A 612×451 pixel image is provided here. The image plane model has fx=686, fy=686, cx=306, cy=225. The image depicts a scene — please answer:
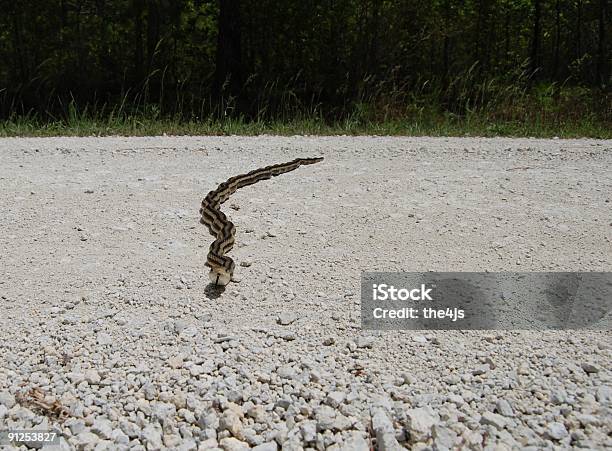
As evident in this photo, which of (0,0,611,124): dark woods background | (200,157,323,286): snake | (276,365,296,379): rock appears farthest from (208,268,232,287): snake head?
(0,0,611,124): dark woods background

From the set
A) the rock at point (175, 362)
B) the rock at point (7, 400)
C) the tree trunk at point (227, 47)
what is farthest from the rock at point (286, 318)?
the tree trunk at point (227, 47)

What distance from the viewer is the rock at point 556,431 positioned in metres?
2.81

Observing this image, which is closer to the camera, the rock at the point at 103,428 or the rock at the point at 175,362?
the rock at the point at 103,428

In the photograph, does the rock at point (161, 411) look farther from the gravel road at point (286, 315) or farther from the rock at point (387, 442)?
the rock at point (387, 442)

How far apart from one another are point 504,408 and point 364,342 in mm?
826

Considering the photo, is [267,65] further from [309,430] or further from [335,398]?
[309,430]

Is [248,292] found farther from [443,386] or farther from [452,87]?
[452,87]

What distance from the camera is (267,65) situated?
1321 centimetres

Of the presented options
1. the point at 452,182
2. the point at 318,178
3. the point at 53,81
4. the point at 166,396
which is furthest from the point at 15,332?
the point at 53,81

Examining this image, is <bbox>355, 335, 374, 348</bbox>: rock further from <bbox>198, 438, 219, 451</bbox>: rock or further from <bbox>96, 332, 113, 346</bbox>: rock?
<bbox>96, 332, 113, 346</bbox>: rock

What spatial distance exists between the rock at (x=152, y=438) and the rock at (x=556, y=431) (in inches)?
63.2

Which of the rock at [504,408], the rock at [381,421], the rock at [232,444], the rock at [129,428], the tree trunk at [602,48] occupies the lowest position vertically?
the rock at [129,428]

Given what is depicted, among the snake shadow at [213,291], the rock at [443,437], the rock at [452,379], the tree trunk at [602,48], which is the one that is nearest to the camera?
the rock at [443,437]

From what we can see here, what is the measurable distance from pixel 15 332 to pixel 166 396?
1105mm
